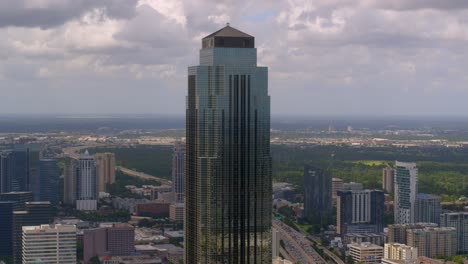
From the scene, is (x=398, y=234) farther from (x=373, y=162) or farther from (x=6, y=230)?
(x=373, y=162)

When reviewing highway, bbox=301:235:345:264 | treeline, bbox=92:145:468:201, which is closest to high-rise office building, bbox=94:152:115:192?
treeline, bbox=92:145:468:201

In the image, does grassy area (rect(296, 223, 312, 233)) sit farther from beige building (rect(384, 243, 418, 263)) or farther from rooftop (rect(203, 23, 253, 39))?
rooftop (rect(203, 23, 253, 39))

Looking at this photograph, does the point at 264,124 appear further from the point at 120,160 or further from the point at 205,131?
the point at 120,160

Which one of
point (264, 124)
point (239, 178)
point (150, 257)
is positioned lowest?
point (150, 257)

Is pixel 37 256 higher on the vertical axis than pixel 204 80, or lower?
lower

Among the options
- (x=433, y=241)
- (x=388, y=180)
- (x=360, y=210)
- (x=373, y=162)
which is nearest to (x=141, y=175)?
(x=373, y=162)

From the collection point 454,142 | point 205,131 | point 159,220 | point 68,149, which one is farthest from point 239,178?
point 454,142

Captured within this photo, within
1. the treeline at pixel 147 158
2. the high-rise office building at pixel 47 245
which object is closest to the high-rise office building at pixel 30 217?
the high-rise office building at pixel 47 245
